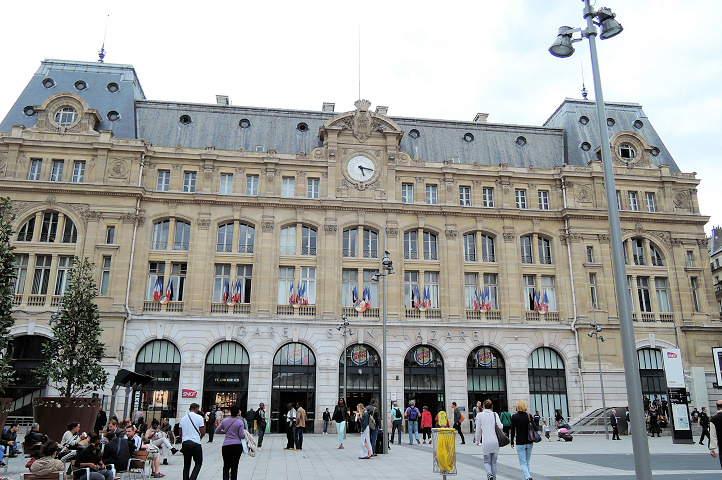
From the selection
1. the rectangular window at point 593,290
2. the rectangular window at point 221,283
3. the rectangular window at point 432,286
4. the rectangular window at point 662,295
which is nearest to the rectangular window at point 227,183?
the rectangular window at point 221,283

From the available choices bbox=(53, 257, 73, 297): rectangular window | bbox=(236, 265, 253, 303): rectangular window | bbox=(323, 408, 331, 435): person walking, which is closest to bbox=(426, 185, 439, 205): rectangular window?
bbox=(236, 265, 253, 303): rectangular window

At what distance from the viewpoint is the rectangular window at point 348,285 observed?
41.3 metres

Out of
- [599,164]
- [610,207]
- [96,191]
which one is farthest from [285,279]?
[610,207]

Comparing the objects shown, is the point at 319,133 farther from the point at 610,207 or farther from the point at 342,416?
the point at 610,207

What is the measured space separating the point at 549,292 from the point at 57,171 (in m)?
36.8

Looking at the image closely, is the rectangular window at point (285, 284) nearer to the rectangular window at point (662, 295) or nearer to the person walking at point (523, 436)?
the person walking at point (523, 436)

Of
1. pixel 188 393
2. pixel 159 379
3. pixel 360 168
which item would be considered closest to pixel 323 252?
pixel 360 168

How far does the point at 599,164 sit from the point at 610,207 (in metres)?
37.7

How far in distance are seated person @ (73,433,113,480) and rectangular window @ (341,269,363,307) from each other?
28.0m

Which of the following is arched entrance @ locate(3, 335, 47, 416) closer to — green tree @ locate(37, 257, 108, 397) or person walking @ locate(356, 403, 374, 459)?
green tree @ locate(37, 257, 108, 397)

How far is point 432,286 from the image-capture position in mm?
42562

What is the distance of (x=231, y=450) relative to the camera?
12914 millimetres

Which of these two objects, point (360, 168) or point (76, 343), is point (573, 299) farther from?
point (76, 343)

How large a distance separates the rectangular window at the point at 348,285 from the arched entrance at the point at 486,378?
30.8ft
